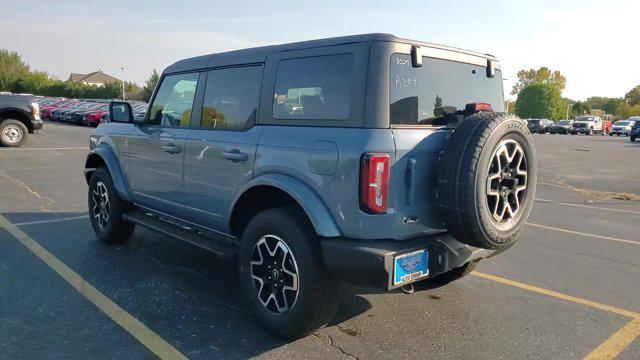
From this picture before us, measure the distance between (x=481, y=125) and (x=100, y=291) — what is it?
3232mm

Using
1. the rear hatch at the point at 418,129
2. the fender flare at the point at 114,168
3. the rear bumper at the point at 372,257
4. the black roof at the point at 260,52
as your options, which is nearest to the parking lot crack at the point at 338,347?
the rear bumper at the point at 372,257

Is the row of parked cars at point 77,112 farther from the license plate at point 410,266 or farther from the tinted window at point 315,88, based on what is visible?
the license plate at point 410,266

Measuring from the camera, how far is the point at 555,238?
628 cm

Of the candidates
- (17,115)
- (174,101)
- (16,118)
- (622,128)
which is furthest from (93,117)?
(622,128)

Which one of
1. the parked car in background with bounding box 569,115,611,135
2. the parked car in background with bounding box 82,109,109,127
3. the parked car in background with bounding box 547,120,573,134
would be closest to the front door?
the parked car in background with bounding box 82,109,109,127

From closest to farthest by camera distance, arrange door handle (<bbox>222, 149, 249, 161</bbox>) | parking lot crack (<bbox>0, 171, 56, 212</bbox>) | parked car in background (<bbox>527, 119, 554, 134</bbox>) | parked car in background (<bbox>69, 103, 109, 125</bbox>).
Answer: door handle (<bbox>222, 149, 249, 161</bbox>) → parking lot crack (<bbox>0, 171, 56, 212</bbox>) → parked car in background (<bbox>69, 103, 109, 125</bbox>) → parked car in background (<bbox>527, 119, 554, 134</bbox>)

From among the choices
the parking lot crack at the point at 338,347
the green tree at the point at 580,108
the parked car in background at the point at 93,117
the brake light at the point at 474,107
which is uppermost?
the green tree at the point at 580,108

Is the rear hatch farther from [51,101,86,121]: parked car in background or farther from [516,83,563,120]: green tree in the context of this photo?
[516,83,563,120]: green tree

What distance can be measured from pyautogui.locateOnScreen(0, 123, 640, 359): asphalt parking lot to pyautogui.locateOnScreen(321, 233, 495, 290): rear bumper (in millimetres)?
565

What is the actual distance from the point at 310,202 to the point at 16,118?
1608cm

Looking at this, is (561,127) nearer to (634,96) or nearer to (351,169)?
(351,169)

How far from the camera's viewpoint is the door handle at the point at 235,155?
11.7 feet

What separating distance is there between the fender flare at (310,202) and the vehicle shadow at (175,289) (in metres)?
0.89

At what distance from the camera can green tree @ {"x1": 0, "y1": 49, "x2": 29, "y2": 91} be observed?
77750 mm
